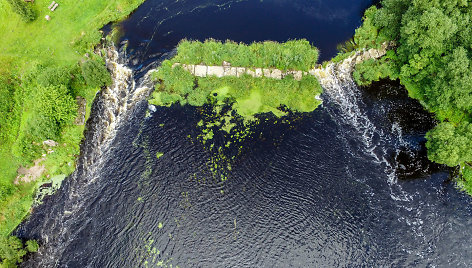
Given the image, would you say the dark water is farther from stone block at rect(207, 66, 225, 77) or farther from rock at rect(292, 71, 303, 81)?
stone block at rect(207, 66, 225, 77)

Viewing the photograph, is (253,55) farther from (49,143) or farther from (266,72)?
(49,143)

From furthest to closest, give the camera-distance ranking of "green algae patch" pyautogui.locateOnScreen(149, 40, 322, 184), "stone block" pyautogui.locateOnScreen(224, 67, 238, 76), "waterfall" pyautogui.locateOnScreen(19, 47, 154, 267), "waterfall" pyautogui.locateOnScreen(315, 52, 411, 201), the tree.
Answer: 1. "stone block" pyautogui.locateOnScreen(224, 67, 238, 76)
2. "green algae patch" pyautogui.locateOnScreen(149, 40, 322, 184)
3. "waterfall" pyautogui.locateOnScreen(315, 52, 411, 201)
4. the tree
5. "waterfall" pyautogui.locateOnScreen(19, 47, 154, 267)

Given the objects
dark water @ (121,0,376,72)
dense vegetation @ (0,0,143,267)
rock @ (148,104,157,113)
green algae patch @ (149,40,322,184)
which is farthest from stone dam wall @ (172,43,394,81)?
dense vegetation @ (0,0,143,267)

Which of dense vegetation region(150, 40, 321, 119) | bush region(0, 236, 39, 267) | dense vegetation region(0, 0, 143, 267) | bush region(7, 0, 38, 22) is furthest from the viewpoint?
bush region(7, 0, 38, 22)

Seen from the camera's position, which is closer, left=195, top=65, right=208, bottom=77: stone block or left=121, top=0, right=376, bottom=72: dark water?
left=195, top=65, right=208, bottom=77: stone block

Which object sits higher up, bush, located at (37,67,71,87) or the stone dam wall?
the stone dam wall

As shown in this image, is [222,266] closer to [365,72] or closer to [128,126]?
[128,126]

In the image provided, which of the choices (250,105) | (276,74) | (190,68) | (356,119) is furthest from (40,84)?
(356,119)
